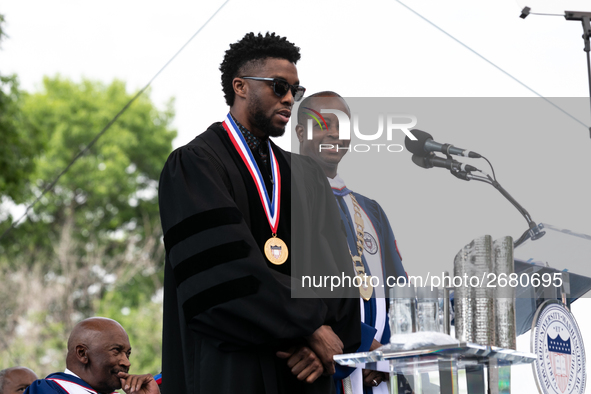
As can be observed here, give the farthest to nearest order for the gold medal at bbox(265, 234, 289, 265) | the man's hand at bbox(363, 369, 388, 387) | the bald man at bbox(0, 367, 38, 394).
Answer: the bald man at bbox(0, 367, 38, 394) → the man's hand at bbox(363, 369, 388, 387) → the gold medal at bbox(265, 234, 289, 265)

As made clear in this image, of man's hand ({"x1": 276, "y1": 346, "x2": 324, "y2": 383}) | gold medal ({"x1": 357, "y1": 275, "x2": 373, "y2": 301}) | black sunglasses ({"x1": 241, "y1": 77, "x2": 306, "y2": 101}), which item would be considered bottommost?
man's hand ({"x1": 276, "y1": 346, "x2": 324, "y2": 383})

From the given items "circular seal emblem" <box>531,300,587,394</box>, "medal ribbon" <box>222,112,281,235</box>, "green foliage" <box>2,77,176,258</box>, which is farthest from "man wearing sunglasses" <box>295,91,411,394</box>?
"green foliage" <box>2,77,176,258</box>

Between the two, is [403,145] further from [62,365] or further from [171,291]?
[62,365]

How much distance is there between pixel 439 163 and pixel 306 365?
919 mm

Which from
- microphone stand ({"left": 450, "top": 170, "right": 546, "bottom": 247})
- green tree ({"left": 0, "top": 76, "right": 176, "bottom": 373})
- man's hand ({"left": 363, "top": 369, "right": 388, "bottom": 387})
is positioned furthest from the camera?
green tree ({"left": 0, "top": 76, "right": 176, "bottom": 373})

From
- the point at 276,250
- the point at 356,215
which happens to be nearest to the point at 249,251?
the point at 276,250

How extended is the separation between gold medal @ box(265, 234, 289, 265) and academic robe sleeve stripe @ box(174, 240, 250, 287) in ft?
0.70

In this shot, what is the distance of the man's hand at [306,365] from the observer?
2643mm

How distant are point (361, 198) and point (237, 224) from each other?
112 cm

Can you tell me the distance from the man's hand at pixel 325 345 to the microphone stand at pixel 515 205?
735 mm

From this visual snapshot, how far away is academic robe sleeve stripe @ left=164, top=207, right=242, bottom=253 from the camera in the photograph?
107 inches

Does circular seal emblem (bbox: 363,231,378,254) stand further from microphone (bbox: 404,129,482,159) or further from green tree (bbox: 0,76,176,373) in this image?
green tree (bbox: 0,76,176,373)

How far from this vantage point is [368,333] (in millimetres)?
2939

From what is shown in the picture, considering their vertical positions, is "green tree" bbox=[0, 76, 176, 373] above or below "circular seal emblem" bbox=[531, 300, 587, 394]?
above
